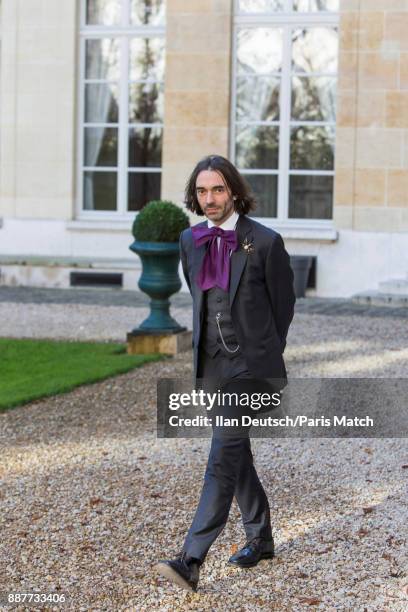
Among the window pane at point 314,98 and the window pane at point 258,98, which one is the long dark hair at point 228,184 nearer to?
the window pane at point 314,98

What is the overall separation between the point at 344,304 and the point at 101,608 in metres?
9.41

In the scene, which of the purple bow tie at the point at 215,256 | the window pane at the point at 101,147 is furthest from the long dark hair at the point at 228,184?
the window pane at the point at 101,147

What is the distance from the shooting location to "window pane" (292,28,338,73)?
1459 cm

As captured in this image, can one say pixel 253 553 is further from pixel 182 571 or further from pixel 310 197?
pixel 310 197

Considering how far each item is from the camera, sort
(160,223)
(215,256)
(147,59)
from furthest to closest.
Result: 1. (147,59)
2. (160,223)
3. (215,256)

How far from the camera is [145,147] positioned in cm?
1550

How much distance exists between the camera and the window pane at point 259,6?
14742mm

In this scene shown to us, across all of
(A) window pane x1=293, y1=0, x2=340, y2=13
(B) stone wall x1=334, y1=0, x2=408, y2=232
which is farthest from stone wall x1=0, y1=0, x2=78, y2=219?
(B) stone wall x1=334, y1=0, x2=408, y2=232

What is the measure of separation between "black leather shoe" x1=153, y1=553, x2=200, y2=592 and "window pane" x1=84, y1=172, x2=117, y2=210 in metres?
11.7

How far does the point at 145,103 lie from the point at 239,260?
37.8ft

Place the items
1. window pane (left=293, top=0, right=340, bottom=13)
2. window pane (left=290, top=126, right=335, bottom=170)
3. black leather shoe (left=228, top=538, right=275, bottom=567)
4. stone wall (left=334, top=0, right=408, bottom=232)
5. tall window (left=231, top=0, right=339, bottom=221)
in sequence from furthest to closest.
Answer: window pane (left=290, top=126, right=335, bottom=170)
tall window (left=231, top=0, right=339, bottom=221)
window pane (left=293, top=0, right=340, bottom=13)
stone wall (left=334, top=0, right=408, bottom=232)
black leather shoe (left=228, top=538, right=275, bottom=567)

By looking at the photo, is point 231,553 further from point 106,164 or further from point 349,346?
point 106,164

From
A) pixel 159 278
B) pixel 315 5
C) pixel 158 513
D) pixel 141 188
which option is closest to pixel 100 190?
pixel 141 188

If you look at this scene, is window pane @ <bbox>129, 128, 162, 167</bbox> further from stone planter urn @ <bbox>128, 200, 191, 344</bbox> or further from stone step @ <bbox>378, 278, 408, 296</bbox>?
stone planter urn @ <bbox>128, 200, 191, 344</bbox>
